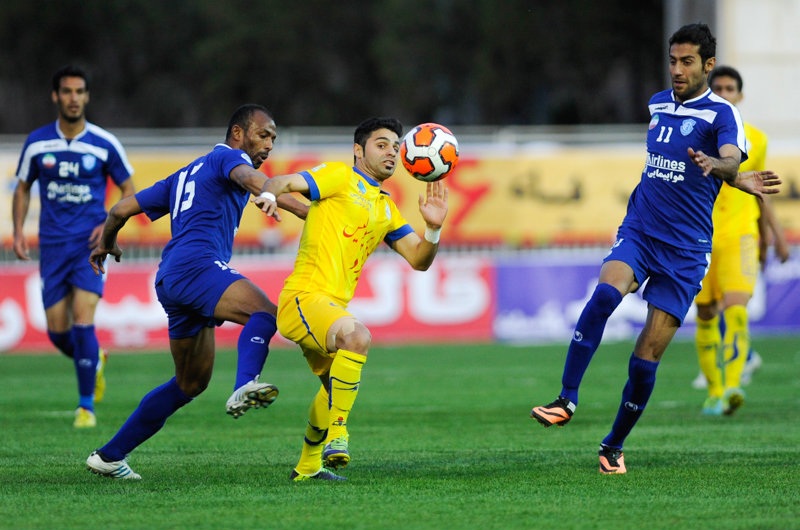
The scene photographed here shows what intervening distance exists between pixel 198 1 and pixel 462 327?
142ft

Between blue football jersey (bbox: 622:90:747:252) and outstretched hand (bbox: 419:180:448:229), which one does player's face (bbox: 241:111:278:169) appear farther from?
blue football jersey (bbox: 622:90:747:252)

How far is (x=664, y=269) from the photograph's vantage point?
8320mm

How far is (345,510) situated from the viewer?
273 inches

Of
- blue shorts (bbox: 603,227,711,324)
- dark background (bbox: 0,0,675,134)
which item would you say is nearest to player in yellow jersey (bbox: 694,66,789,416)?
blue shorts (bbox: 603,227,711,324)

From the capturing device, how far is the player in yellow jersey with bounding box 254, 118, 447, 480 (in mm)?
7516

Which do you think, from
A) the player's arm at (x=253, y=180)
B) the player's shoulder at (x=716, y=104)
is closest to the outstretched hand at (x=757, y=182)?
the player's shoulder at (x=716, y=104)

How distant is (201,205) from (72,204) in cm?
410

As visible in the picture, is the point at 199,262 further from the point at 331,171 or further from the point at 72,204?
the point at 72,204

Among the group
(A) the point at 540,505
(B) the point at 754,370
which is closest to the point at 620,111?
(B) the point at 754,370

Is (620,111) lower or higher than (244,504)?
lower

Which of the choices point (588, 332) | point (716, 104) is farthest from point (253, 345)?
point (716, 104)

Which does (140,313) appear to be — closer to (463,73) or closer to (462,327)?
(462,327)

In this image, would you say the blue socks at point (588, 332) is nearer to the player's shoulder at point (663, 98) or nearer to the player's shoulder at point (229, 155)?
the player's shoulder at point (663, 98)

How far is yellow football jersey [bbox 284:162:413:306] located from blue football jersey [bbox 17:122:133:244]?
416 centimetres
